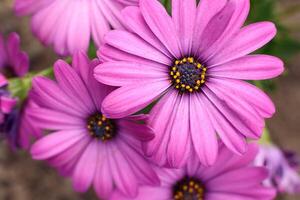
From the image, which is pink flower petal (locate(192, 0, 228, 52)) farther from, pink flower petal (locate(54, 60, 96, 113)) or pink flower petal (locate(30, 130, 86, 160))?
pink flower petal (locate(30, 130, 86, 160))

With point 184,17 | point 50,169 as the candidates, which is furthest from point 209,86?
point 50,169

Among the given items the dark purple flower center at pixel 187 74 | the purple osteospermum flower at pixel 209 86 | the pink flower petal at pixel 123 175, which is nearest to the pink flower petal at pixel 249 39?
the purple osteospermum flower at pixel 209 86

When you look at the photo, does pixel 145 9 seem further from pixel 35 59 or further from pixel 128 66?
pixel 35 59

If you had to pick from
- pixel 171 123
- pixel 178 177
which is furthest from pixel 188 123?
pixel 178 177

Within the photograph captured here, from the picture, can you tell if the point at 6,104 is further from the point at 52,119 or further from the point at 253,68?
the point at 253,68

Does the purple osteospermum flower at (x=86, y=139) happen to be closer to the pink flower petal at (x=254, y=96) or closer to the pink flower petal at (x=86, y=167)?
the pink flower petal at (x=86, y=167)

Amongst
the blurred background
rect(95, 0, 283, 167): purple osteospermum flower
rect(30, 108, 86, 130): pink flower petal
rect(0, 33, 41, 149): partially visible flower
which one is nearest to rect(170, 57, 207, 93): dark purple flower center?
rect(95, 0, 283, 167): purple osteospermum flower
